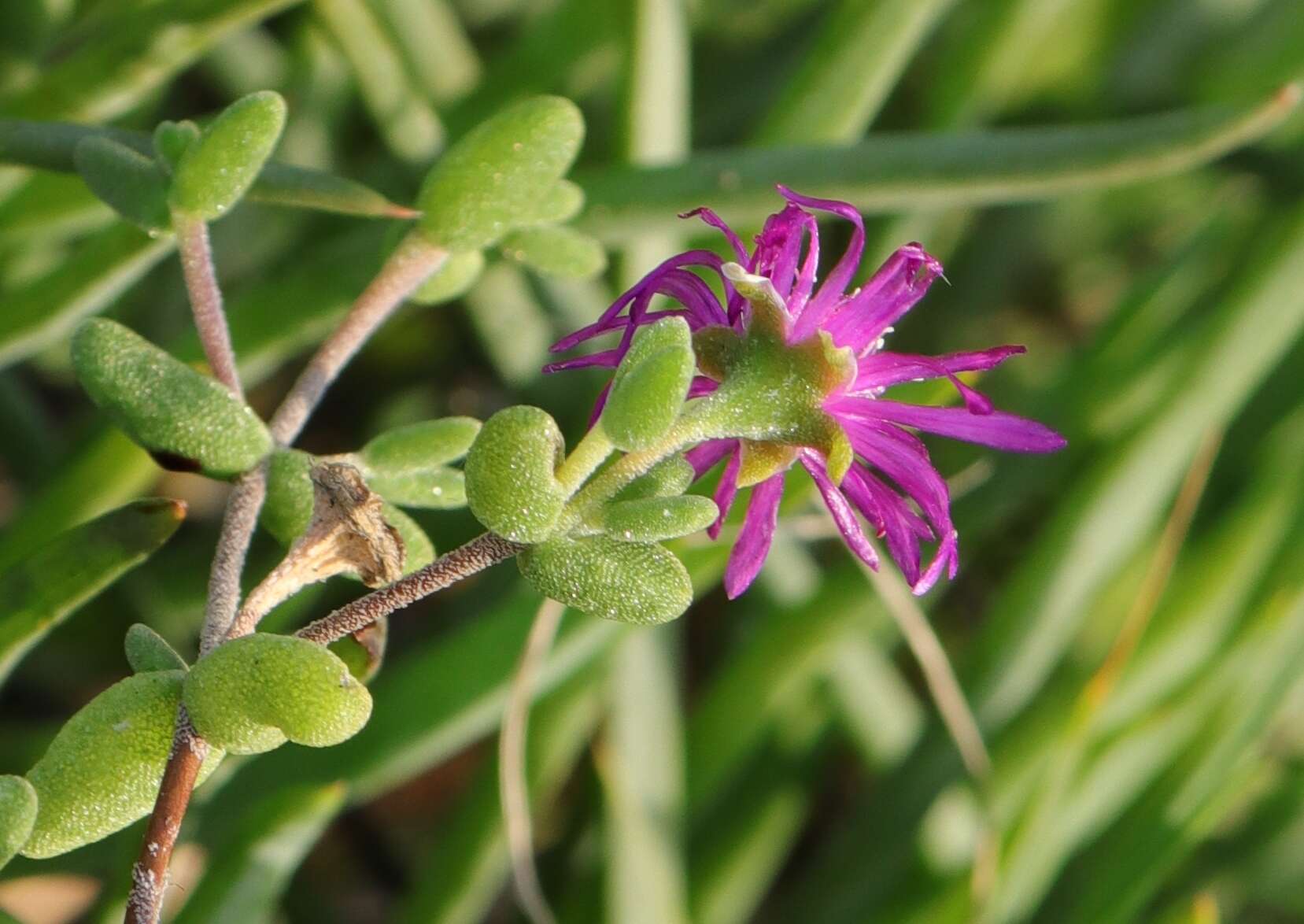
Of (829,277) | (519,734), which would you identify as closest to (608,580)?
(829,277)

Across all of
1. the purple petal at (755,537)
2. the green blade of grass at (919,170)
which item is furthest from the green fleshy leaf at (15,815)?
the green blade of grass at (919,170)

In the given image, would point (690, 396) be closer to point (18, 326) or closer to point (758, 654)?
point (18, 326)

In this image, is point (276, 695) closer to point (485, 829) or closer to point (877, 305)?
point (877, 305)

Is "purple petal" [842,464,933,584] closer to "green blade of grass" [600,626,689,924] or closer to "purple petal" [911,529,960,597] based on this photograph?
"purple petal" [911,529,960,597]

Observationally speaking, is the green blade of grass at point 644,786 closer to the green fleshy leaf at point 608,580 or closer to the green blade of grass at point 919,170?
the green blade of grass at point 919,170

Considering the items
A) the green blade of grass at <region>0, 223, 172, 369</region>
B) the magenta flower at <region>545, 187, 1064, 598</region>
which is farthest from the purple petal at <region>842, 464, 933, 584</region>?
the green blade of grass at <region>0, 223, 172, 369</region>

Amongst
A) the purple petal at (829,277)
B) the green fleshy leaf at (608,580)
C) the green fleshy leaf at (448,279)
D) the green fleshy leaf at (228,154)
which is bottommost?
the green fleshy leaf at (608,580)
